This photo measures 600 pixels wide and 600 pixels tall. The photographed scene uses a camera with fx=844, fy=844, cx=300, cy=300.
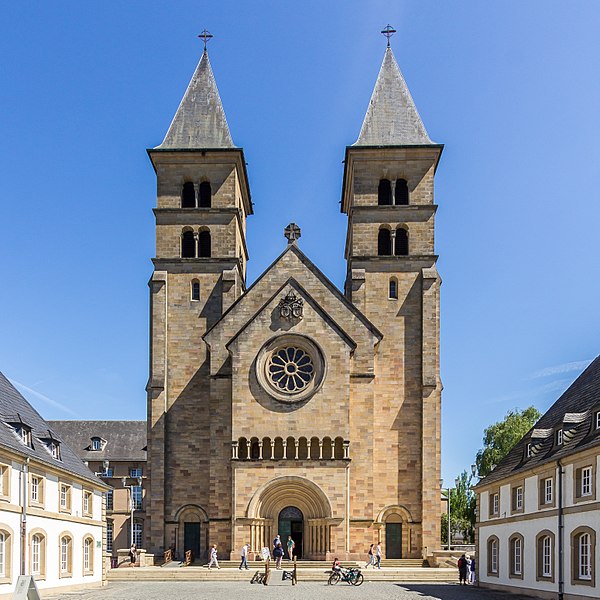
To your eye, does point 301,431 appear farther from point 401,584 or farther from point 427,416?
point 401,584

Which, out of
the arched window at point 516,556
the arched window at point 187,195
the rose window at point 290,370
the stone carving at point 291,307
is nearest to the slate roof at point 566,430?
the arched window at point 516,556

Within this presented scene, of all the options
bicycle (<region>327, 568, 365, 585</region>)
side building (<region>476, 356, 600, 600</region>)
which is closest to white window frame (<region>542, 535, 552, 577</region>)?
side building (<region>476, 356, 600, 600</region>)

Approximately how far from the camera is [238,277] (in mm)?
56375

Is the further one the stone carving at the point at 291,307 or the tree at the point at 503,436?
the tree at the point at 503,436

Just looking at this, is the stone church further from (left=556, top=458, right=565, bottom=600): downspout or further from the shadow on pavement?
(left=556, top=458, right=565, bottom=600): downspout

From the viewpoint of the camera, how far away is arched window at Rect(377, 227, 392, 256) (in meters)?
55.5

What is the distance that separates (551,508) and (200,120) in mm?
37243

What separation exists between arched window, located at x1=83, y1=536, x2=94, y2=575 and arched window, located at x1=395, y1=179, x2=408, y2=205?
29.1m

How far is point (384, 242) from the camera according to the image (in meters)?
55.8

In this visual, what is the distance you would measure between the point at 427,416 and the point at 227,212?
737 inches

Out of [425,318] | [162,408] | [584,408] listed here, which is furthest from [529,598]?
[162,408]

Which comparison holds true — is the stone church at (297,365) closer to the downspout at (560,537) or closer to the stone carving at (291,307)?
the stone carving at (291,307)

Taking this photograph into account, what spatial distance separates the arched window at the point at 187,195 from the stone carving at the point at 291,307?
10.7m

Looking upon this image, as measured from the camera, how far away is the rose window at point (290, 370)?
168ft
